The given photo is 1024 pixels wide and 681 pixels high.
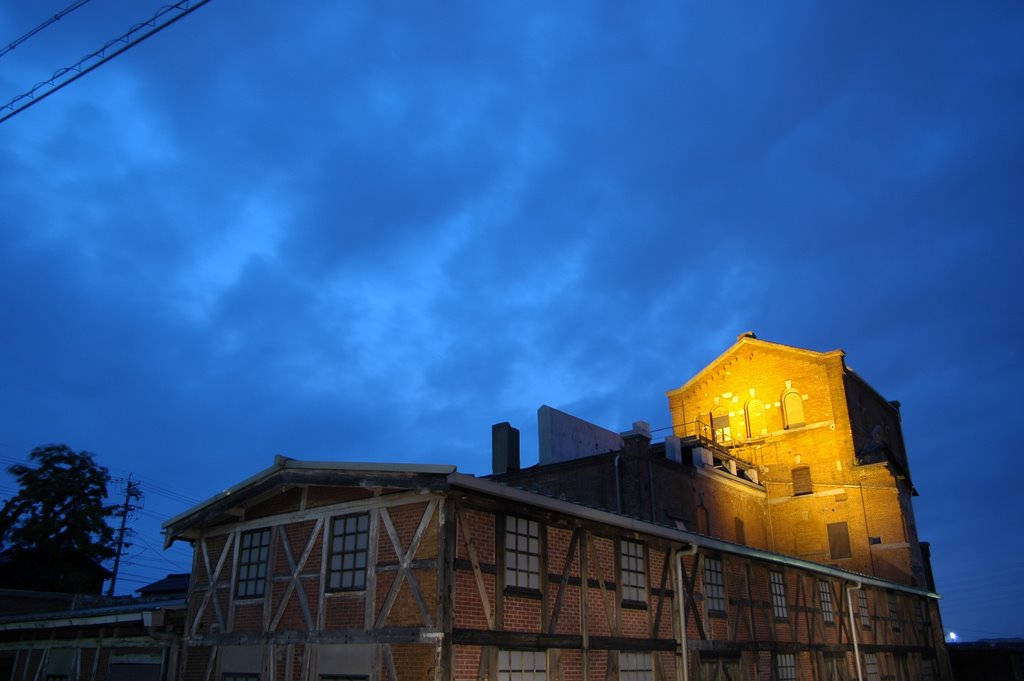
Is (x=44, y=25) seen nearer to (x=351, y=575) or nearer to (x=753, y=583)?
(x=351, y=575)

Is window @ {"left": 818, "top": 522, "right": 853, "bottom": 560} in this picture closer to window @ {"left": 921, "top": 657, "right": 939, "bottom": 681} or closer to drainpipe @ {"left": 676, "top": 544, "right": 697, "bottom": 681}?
window @ {"left": 921, "top": 657, "right": 939, "bottom": 681}

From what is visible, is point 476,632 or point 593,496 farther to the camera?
point 593,496

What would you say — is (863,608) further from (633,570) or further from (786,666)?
(633,570)

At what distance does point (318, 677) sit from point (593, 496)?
57.6 feet

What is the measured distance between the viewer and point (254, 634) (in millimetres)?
14500

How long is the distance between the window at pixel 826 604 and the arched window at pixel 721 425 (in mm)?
15457

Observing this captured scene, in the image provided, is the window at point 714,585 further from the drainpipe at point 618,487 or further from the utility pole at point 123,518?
the utility pole at point 123,518

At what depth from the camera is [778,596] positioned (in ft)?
67.8

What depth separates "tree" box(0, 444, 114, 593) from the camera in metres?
34.0

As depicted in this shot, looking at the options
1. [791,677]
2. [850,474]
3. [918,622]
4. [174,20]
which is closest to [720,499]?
[850,474]

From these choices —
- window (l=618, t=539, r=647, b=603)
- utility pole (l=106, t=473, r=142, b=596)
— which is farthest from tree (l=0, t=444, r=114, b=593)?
window (l=618, t=539, r=647, b=603)

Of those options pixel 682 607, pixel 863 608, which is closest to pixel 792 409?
pixel 863 608

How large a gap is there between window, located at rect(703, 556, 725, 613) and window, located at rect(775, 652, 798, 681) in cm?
295

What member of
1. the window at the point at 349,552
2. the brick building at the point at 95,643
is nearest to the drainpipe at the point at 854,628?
the window at the point at 349,552
